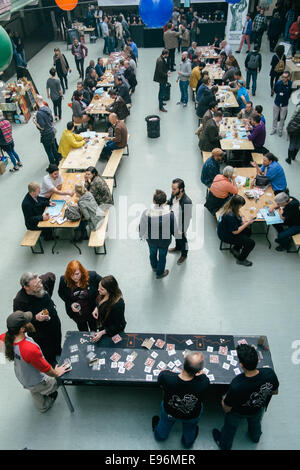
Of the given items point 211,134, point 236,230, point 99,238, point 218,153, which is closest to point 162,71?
point 211,134

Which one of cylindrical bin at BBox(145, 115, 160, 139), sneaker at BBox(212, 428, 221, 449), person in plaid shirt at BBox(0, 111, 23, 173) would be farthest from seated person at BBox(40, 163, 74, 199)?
sneaker at BBox(212, 428, 221, 449)

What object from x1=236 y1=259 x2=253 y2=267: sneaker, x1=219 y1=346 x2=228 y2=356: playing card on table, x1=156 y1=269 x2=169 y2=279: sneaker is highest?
x1=219 y1=346 x2=228 y2=356: playing card on table

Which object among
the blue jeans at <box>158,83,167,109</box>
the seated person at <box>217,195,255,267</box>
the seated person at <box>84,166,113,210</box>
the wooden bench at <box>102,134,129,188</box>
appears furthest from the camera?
the blue jeans at <box>158,83,167,109</box>

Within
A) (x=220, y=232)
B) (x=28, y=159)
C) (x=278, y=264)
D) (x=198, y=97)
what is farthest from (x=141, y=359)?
(x=198, y=97)

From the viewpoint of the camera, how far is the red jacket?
45.2ft

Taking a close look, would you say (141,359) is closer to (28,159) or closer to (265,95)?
(28,159)

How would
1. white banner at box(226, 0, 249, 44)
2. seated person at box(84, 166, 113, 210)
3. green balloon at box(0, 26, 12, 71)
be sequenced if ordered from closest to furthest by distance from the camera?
green balloon at box(0, 26, 12, 71) → seated person at box(84, 166, 113, 210) → white banner at box(226, 0, 249, 44)

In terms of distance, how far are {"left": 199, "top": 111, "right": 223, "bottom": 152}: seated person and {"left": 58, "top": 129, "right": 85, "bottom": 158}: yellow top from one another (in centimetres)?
288

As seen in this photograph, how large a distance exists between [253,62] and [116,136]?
5.58 metres

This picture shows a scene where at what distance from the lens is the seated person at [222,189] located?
6078 mm

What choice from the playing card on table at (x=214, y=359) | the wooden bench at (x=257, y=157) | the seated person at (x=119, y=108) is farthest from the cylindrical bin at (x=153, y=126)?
the playing card on table at (x=214, y=359)

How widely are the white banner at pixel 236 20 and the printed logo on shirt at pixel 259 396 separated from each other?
16068 millimetres

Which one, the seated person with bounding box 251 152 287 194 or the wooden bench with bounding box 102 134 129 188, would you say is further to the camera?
the wooden bench with bounding box 102 134 129 188

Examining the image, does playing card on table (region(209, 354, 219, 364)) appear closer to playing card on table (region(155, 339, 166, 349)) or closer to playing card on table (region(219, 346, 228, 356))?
playing card on table (region(219, 346, 228, 356))
